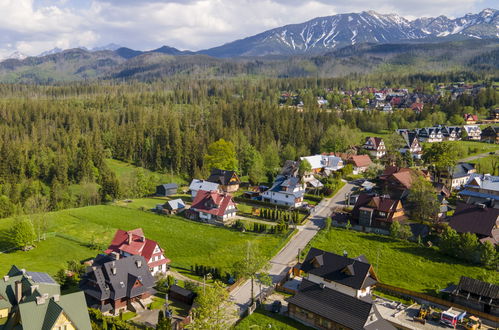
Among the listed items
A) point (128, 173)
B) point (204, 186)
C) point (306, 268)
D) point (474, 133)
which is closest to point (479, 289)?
point (306, 268)

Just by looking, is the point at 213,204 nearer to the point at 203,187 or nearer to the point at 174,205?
the point at 174,205

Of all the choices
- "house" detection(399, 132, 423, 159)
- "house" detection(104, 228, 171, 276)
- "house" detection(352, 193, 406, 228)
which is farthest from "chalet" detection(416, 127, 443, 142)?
"house" detection(104, 228, 171, 276)

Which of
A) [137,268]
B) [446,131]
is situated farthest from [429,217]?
[446,131]

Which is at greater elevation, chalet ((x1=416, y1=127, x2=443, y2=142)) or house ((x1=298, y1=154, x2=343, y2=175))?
chalet ((x1=416, y1=127, x2=443, y2=142))

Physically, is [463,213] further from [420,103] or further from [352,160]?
[420,103]

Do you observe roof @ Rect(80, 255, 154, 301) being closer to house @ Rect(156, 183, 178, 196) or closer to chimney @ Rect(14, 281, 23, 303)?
chimney @ Rect(14, 281, 23, 303)

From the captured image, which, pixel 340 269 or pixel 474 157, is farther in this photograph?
pixel 474 157

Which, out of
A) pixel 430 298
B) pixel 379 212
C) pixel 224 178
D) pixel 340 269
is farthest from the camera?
pixel 224 178
